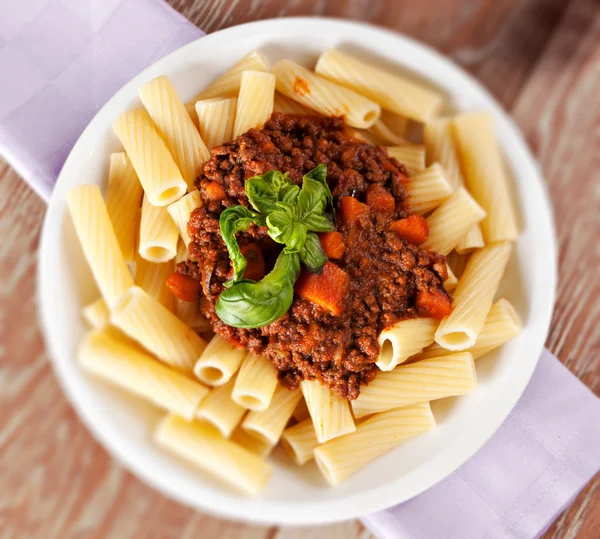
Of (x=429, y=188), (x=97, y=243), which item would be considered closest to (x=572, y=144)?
(x=429, y=188)

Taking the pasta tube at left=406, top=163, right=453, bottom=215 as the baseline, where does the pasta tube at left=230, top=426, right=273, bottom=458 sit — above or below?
below

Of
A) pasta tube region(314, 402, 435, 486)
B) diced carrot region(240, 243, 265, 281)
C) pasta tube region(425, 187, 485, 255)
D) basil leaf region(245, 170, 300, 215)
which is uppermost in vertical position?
basil leaf region(245, 170, 300, 215)

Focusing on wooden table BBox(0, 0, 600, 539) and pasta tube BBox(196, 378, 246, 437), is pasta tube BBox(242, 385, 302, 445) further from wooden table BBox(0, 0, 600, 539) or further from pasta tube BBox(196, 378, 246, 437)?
wooden table BBox(0, 0, 600, 539)

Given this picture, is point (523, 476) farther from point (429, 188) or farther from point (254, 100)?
point (254, 100)

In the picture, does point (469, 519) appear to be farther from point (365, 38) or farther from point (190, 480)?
point (365, 38)

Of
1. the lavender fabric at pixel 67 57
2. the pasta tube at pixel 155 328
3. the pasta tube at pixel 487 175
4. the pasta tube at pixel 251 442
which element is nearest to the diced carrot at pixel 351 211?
the pasta tube at pixel 487 175

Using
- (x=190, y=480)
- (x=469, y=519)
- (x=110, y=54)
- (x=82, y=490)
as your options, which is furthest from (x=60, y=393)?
(x=469, y=519)

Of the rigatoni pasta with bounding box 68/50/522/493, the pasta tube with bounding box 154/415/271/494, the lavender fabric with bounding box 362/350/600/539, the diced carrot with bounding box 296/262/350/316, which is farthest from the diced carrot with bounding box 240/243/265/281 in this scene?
the lavender fabric with bounding box 362/350/600/539
